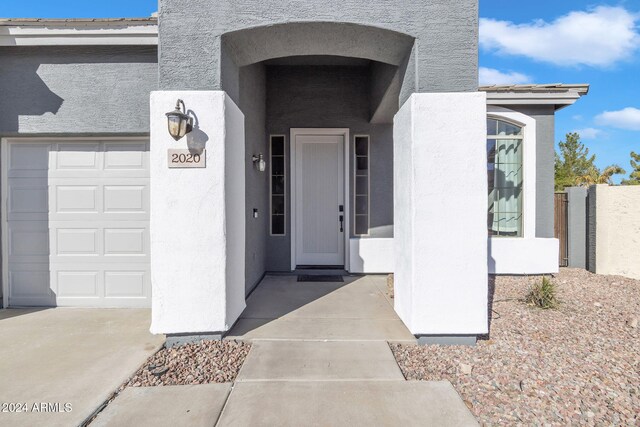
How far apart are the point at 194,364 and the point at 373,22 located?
3962mm

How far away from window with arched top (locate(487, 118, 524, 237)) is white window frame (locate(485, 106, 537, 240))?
0.09m

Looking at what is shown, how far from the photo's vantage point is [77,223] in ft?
14.5

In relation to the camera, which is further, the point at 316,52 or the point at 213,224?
the point at 316,52

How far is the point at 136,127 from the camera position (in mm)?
4301

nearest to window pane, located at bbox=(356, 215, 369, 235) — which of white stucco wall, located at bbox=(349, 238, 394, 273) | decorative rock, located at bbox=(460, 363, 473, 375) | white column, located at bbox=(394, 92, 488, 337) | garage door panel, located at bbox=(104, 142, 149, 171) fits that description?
white stucco wall, located at bbox=(349, 238, 394, 273)

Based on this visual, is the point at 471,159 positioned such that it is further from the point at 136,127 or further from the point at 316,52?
the point at 136,127

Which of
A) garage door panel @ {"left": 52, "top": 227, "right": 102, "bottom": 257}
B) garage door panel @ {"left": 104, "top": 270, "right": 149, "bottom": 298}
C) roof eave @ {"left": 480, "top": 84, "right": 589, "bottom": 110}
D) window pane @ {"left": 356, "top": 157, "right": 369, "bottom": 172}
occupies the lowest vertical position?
garage door panel @ {"left": 104, "top": 270, "right": 149, "bottom": 298}

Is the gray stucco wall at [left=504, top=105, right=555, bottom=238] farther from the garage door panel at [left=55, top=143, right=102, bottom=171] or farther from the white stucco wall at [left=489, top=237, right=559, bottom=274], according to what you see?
the garage door panel at [left=55, top=143, right=102, bottom=171]

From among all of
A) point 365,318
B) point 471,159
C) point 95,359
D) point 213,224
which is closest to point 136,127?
point 213,224

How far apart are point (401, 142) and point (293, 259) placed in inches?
142

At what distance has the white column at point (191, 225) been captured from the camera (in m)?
3.21

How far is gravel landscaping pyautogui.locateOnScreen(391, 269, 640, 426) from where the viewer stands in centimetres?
234

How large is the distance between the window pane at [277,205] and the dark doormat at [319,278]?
4.55 ft

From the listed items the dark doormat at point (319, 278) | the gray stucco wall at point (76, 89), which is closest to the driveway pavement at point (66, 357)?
the gray stucco wall at point (76, 89)
